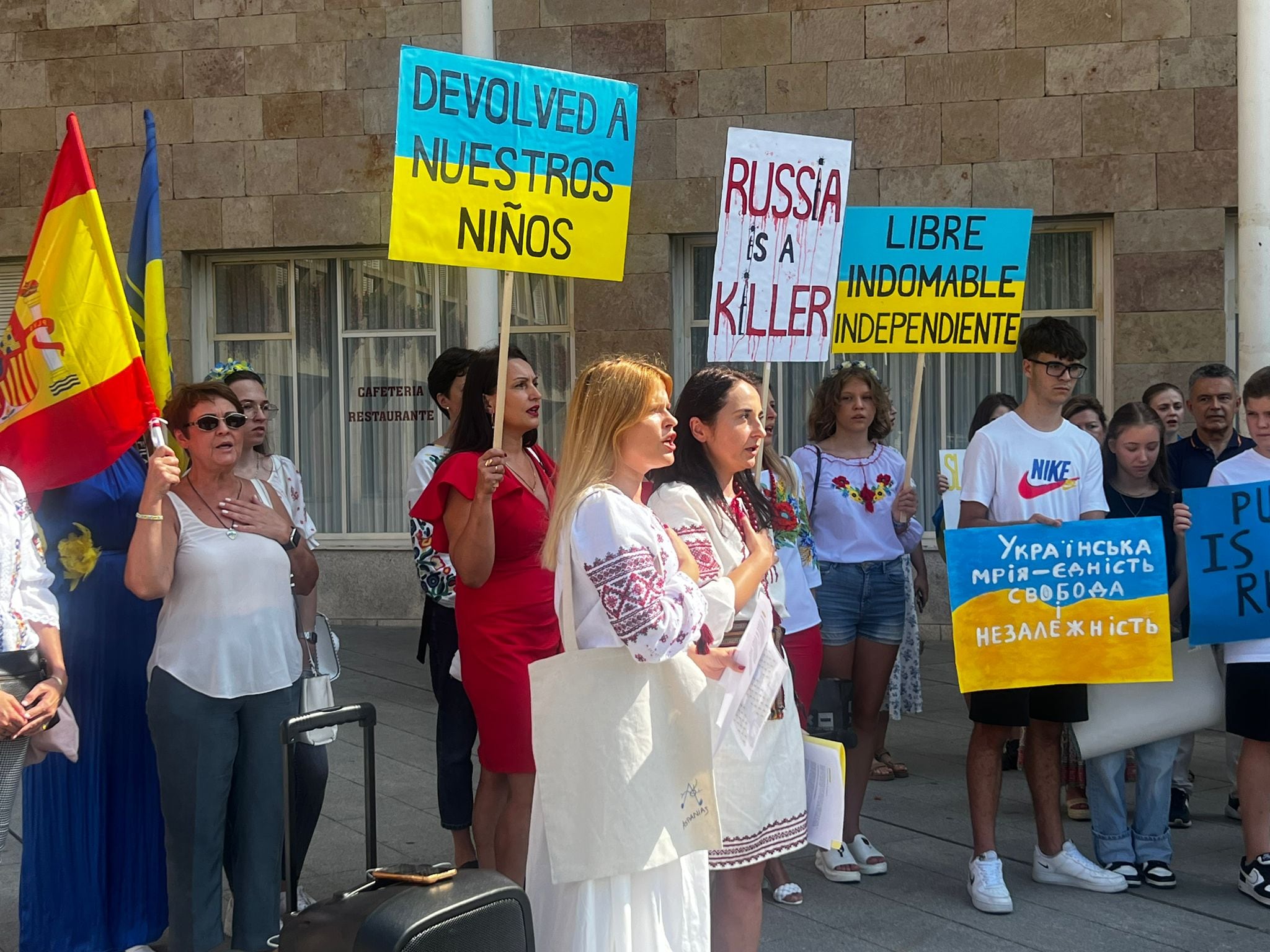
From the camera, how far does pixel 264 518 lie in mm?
4172

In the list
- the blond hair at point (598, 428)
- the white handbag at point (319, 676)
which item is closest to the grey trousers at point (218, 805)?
the white handbag at point (319, 676)

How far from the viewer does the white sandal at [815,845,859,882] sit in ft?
16.3

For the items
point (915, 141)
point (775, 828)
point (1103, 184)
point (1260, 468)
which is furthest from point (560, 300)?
point (775, 828)

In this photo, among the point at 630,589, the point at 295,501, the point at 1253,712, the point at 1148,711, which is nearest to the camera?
the point at 630,589

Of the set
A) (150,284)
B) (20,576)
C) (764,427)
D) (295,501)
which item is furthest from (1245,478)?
(20,576)

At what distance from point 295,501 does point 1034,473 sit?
9.00 feet

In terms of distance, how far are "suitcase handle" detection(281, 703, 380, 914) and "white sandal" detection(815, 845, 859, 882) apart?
6.74 ft

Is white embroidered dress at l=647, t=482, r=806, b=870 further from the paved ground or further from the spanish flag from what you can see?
the spanish flag

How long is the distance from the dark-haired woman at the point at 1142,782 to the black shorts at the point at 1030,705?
0.27m

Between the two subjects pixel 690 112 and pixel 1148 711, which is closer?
pixel 1148 711

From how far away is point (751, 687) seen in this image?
11.6 feet

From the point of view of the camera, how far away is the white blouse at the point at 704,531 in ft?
11.7

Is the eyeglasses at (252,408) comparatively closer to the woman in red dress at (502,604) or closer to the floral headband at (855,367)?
the woman in red dress at (502,604)

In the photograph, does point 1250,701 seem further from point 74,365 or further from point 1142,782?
Result: point 74,365
